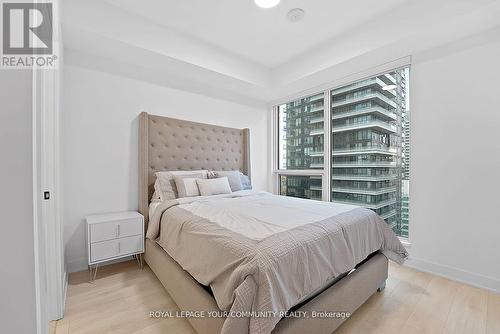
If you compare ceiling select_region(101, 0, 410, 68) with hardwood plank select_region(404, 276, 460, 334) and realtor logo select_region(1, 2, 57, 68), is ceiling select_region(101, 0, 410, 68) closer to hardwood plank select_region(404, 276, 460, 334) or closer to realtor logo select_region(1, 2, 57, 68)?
realtor logo select_region(1, 2, 57, 68)

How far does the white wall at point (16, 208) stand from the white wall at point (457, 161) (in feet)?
10.1

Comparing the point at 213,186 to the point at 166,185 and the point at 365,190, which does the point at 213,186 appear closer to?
the point at 166,185

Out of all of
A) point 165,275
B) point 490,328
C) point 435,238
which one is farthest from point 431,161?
point 165,275

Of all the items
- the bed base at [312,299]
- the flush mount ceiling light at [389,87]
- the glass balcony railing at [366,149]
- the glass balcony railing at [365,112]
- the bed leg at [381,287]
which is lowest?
the bed leg at [381,287]

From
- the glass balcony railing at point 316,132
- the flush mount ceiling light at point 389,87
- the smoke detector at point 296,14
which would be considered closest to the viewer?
the smoke detector at point 296,14

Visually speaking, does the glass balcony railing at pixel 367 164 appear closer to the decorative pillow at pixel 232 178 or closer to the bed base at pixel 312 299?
the bed base at pixel 312 299

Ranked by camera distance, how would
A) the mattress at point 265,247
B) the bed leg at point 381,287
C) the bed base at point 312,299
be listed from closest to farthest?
1. the mattress at point 265,247
2. the bed base at point 312,299
3. the bed leg at point 381,287

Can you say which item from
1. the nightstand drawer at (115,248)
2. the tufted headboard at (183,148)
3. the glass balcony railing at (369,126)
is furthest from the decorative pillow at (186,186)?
the glass balcony railing at (369,126)

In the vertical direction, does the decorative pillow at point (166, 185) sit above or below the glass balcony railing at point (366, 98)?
below

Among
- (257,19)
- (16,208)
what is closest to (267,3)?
(257,19)

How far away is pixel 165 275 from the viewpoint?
1.85 m

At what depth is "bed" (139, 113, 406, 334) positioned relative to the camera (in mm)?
1051

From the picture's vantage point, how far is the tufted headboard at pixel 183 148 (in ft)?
8.63

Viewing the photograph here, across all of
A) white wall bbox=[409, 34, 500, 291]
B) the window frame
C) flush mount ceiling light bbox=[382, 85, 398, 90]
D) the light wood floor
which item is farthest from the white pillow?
flush mount ceiling light bbox=[382, 85, 398, 90]
